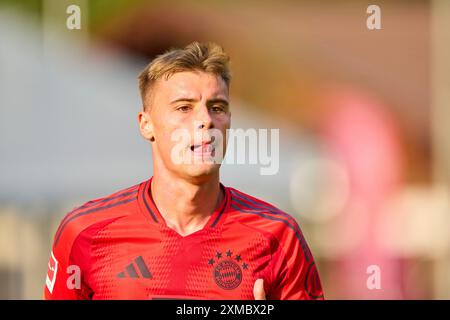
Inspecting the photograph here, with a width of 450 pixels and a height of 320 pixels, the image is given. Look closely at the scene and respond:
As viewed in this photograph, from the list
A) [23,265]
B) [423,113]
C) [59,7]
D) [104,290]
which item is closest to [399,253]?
[423,113]

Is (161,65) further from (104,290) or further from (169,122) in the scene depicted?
(104,290)

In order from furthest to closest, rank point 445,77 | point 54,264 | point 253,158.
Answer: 1. point 445,77
2. point 253,158
3. point 54,264

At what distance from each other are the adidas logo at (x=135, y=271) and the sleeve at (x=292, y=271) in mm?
642

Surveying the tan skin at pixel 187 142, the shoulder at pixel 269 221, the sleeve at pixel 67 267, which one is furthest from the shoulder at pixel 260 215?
the sleeve at pixel 67 267

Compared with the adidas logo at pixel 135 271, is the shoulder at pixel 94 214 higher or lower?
higher

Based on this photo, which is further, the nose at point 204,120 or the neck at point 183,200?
the neck at point 183,200

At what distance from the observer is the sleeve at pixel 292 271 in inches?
116

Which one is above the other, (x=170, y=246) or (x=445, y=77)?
(x=445, y=77)

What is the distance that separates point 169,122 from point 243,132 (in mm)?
710

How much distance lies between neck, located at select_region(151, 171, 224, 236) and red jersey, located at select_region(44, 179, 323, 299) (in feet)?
0.14

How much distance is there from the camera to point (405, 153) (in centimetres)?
411

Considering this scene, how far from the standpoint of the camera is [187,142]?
2.87 m

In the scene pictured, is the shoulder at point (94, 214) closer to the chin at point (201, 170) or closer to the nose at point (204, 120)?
the chin at point (201, 170)
